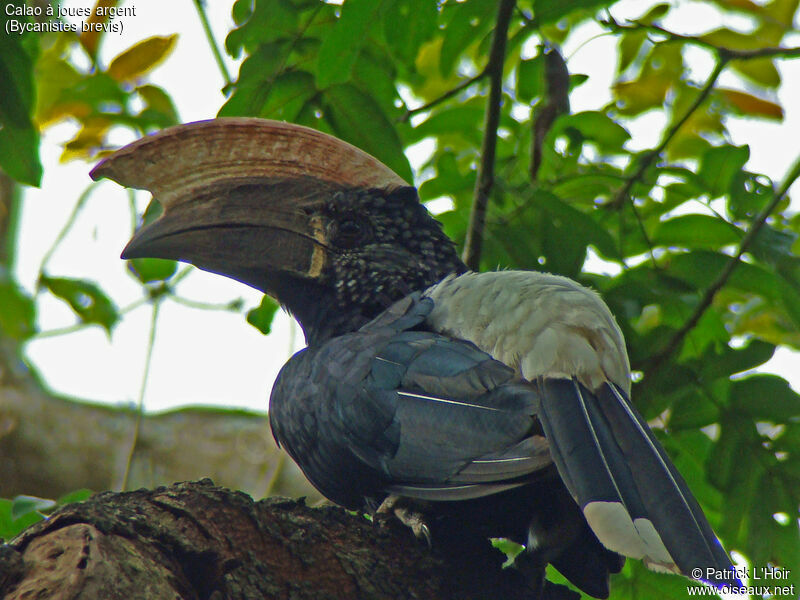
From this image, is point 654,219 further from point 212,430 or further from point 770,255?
point 212,430

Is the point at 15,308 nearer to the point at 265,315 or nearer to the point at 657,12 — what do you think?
the point at 265,315

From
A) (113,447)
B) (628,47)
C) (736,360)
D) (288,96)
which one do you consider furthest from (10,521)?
(113,447)

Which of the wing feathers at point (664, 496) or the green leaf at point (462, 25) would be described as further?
the green leaf at point (462, 25)

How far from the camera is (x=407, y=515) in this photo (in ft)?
7.41

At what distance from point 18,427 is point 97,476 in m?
0.57

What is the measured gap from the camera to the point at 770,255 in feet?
9.43

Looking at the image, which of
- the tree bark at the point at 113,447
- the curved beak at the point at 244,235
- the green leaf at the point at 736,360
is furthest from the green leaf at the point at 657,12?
the tree bark at the point at 113,447

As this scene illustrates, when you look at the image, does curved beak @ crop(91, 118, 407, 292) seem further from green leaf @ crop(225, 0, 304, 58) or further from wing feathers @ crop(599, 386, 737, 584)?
wing feathers @ crop(599, 386, 737, 584)

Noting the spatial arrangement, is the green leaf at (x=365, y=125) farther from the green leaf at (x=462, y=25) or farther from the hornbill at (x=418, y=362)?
the green leaf at (x=462, y=25)

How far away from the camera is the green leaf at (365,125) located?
296 cm

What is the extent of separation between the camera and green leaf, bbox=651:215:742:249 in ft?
10.3

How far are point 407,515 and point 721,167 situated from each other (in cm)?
168

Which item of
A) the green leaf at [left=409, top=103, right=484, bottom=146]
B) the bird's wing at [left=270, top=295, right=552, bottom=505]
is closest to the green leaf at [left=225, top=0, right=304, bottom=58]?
the green leaf at [left=409, top=103, right=484, bottom=146]

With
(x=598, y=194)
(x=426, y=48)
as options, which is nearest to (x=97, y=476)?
(x=426, y=48)
